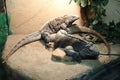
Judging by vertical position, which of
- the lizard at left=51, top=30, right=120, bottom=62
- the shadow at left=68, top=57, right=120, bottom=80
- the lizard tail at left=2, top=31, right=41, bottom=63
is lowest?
the shadow at left=68, top=57, right=120, bottom=80

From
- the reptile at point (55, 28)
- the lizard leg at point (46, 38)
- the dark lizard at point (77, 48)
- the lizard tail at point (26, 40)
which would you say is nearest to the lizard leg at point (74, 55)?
the dark lizard at point (77, 48)

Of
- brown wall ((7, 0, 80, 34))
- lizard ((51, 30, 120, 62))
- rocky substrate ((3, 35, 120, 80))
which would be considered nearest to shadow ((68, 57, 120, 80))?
rocky substrate ((3, 35, 120, 80))

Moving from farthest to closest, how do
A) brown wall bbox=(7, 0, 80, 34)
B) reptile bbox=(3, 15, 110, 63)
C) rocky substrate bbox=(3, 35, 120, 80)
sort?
brown wall bbox=(7, 0, 80, 34) → reptile bbox=(3, 15, 110, 63) → rocky substrate bbox=(3, 35, 120, 80)

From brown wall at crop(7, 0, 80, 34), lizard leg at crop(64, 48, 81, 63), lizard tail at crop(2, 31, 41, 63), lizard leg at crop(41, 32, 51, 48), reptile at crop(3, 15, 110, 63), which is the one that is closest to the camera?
lizard leg at crop(64, 48, 81, 63)

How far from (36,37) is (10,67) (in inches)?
36.1

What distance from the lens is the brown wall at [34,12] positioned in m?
5.28

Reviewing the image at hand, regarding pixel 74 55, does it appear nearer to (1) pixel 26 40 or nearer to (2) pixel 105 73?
(2) pixel 105 73

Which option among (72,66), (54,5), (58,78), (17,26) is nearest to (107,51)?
(72,66)

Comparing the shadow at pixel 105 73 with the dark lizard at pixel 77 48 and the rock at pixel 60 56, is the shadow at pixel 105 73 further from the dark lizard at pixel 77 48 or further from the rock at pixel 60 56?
the rock at pixel 60 56

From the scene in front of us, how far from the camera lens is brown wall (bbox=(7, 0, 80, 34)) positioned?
17.3ft

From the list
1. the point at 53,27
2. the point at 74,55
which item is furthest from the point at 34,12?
the point at 74,55

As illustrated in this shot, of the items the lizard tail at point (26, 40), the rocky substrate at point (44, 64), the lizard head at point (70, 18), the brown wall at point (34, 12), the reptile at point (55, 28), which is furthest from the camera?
the brown wall at point (34, 12)

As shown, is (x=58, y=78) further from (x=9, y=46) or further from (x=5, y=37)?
(x=5, y=37)

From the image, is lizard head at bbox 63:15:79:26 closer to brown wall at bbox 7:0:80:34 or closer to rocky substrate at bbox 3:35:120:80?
brown wall at bbox 7:0:80:34
